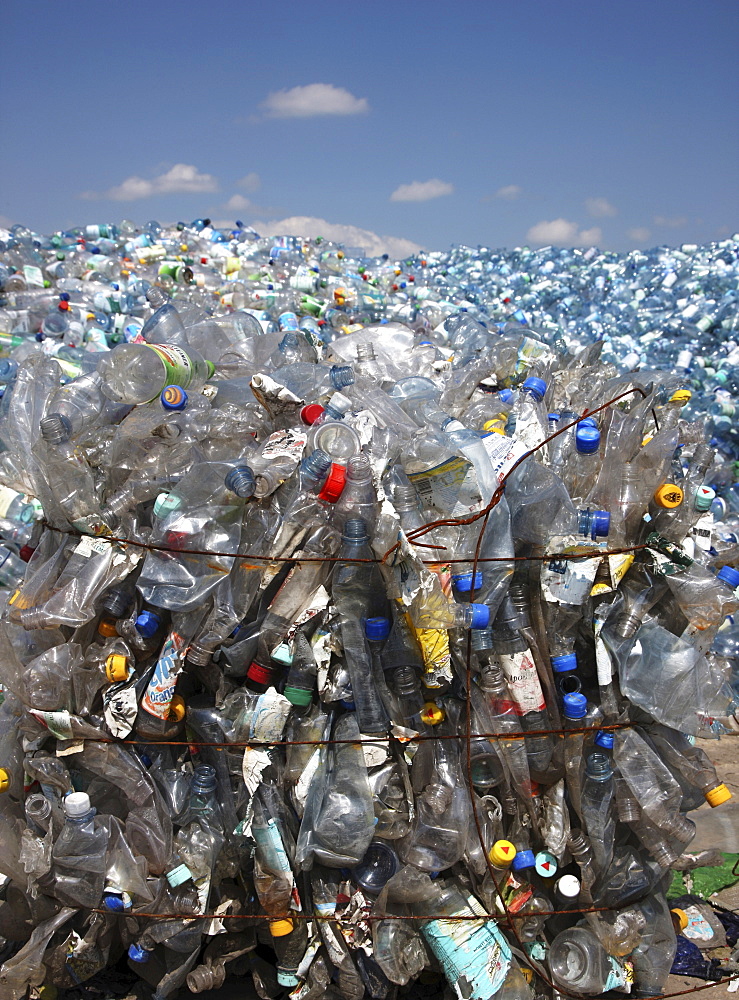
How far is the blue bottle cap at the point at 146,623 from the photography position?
2.19 meters

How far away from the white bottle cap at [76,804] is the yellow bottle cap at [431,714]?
3.38 ft

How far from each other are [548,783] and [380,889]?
615mm

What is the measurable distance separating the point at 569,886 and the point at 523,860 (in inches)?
6.7

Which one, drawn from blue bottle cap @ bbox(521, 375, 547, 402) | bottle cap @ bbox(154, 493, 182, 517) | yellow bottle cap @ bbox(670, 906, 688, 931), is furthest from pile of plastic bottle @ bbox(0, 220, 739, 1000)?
blue bottle cap @ bbox(521, 375, 547, 402)

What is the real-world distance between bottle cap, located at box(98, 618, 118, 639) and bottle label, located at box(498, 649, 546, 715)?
1.26 meters

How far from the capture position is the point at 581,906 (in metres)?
2.30

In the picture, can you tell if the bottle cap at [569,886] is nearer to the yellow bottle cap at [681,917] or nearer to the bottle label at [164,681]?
the yellow bottle cap at [681,917]

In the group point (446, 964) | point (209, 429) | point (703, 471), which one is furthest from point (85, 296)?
point (446, 964)

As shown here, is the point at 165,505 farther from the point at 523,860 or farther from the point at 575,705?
the point at 523,860

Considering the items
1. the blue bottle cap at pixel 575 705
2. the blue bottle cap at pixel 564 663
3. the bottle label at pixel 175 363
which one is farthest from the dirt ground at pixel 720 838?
the bottle label at pixel 175 363

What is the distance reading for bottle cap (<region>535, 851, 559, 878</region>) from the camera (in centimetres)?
225

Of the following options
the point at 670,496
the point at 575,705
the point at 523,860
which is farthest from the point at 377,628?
the point at 670,496

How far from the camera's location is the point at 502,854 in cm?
219

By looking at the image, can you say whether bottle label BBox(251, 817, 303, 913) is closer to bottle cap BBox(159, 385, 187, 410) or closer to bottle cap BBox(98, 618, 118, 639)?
bottle cap BBox(98, 618, 118, 639)
